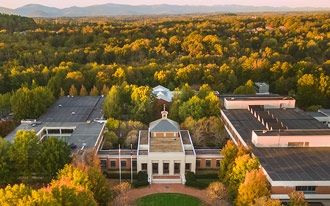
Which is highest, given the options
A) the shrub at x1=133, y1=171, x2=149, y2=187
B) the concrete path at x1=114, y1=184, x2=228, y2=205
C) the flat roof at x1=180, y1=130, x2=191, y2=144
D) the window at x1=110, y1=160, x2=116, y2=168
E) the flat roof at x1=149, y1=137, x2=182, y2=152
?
the flat roof at x1=149, y1=137, x2=182, y2=152

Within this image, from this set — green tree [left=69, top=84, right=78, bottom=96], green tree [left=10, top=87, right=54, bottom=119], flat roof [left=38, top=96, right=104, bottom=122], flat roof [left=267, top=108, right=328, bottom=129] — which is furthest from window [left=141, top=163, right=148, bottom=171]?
green tree [left=69, top=84, right=78, bottom=96]

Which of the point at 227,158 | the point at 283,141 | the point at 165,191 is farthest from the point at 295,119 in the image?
the point at 165,191

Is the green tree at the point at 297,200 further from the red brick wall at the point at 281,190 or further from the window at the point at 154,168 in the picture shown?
the window at the point at 154,168

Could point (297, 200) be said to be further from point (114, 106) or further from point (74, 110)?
point (74, 110)

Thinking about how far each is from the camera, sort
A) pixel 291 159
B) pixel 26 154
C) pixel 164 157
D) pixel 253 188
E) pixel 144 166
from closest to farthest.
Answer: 1. pixel 253 188
2. pixel 26 154
3. pixel 291 159
4. pixel 164 157
5. pixel 144 166

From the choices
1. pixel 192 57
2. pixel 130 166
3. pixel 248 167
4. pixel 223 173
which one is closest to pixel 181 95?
pixel 130 166

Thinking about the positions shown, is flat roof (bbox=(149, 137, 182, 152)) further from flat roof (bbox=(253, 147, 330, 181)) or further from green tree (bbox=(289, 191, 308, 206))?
green tree (bbox=(289, 191, 308, 206))
